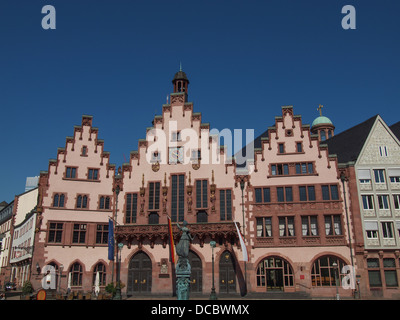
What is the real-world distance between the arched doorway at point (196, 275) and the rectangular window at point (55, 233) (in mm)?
14795

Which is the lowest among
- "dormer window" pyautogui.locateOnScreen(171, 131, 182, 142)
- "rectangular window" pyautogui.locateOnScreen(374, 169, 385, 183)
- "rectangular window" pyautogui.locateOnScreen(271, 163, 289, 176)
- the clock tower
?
"rectangular window" pyautogui.locateOnScreen(374, 169, 385, 183)

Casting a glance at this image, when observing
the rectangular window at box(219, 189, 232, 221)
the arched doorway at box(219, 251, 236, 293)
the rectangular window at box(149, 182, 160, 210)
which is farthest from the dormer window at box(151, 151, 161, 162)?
the arched doorway at box(219, 251, 236, 293)

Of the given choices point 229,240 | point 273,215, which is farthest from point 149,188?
point 273,215

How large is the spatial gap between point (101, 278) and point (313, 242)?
2327 cm

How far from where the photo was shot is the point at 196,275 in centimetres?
4053

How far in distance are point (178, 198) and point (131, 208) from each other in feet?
18.4

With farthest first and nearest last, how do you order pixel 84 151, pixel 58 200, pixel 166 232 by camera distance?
pixel 84 151, pixel 58 200, pixel 166 232

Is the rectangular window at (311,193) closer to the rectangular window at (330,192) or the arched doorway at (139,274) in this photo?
the rectangular window at (330,192)

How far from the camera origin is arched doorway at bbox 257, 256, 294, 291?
3881 centimetres

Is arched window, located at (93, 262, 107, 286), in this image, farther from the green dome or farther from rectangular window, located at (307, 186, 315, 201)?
the green dome

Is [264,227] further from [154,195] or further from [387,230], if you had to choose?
[154,195]

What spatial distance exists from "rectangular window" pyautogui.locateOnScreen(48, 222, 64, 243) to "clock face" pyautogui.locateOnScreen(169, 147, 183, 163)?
14570 mm

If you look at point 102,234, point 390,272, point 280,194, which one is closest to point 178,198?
point 102,234

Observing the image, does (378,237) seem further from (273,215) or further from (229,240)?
(229,240)
